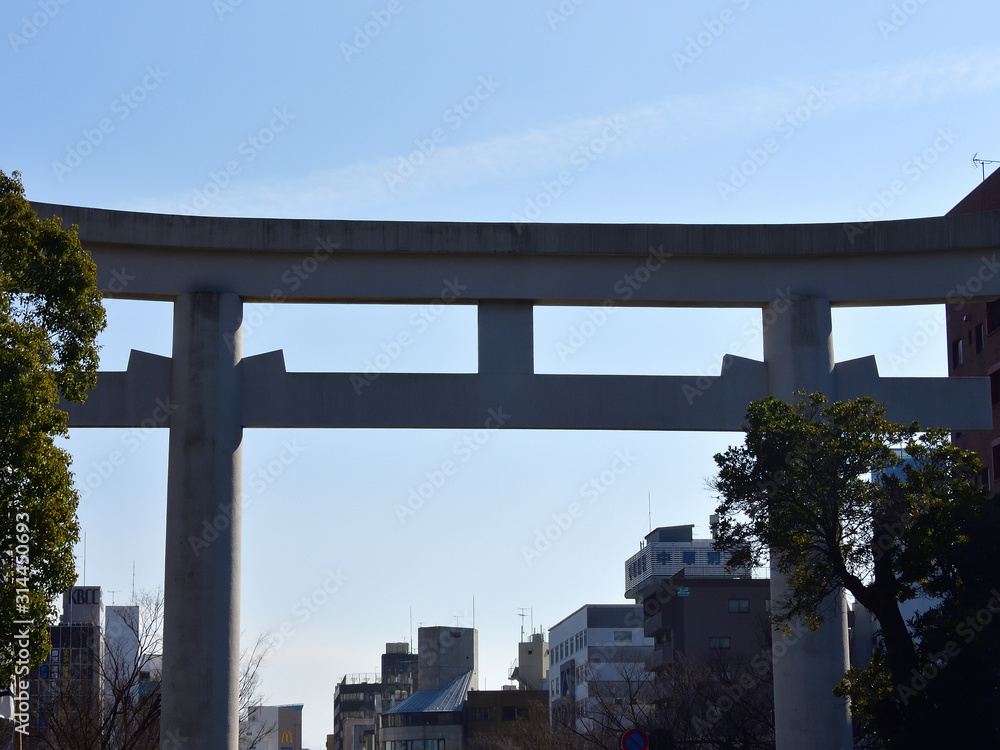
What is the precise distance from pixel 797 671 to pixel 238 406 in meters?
6.68

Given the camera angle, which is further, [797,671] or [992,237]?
[992,237]

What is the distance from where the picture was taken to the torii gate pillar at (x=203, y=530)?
1347 cm

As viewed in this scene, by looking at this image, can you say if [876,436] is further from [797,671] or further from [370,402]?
[370,402]

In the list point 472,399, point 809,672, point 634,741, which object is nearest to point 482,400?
point 472,399

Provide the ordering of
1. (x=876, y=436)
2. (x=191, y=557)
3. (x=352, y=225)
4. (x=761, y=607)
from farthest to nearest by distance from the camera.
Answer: (x=761, y=607) < (x=352, y=225) < (x=191, y=557) < (x=876, y=436)

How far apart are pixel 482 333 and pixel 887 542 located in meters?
5.03

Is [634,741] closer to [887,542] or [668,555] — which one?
[887,542]

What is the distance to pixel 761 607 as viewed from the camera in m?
61.5

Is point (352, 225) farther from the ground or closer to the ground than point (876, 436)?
farther from the ground

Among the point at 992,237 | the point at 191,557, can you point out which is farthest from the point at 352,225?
the point at 992,237

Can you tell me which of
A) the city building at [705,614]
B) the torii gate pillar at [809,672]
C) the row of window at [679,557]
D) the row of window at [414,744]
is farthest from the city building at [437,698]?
the torii gate pillar at [809,672]

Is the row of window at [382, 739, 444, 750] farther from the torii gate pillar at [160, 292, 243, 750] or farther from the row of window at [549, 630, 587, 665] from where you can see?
the torii gate pillar at [160, 292, 243, 750]

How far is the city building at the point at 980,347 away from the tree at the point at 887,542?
1535 cm

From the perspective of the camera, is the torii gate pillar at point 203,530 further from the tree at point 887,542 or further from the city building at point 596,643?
the city building at point 596,643
